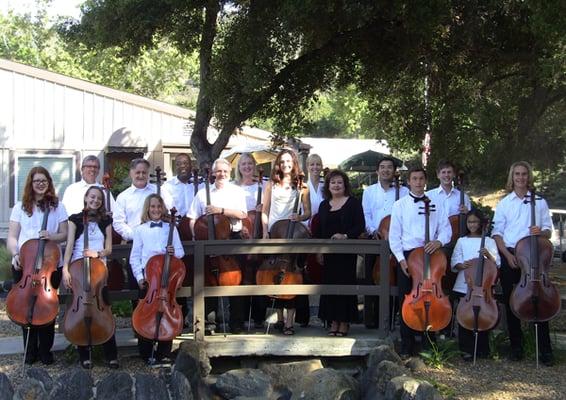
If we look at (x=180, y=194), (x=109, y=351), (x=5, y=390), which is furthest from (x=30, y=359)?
(x=180, y=194)

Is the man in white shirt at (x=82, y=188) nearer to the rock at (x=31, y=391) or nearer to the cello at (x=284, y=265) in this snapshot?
the cello at (x=284, y=265)

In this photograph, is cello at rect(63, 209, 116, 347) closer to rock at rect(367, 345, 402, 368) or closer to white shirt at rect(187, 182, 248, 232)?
white shirt at rect(187, 182, 248, 232)

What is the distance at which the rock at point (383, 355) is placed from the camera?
219 inches

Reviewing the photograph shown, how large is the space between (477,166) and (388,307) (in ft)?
27.6

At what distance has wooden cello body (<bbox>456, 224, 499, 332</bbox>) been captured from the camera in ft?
18.7

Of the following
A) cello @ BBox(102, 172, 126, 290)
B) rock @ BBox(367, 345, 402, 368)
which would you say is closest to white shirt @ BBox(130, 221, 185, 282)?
cello @ BBox(102, 172, 126, 290)

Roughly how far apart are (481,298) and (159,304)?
2.55 m

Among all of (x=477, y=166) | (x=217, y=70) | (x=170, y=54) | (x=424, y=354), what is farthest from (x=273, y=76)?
(x=170, y=54)

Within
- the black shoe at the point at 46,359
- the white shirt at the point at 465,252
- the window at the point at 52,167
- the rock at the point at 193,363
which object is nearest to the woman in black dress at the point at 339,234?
the white shirt at the point at 465,252

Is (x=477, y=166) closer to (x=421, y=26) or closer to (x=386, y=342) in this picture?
(x=421, y=26)

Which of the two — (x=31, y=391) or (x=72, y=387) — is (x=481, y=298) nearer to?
(x=72, y=387)

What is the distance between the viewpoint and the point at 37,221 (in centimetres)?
575

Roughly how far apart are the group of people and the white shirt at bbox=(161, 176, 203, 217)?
0.02m

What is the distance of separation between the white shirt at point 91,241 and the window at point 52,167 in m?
8.55
